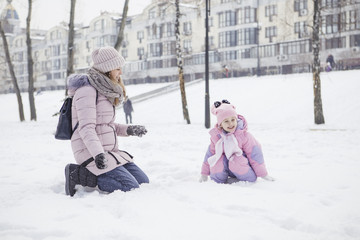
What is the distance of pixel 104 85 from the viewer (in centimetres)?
384

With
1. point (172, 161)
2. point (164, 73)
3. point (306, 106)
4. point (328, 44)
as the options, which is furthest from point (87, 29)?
point (172, 161)

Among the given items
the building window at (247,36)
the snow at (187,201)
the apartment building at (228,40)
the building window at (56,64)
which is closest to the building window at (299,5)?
the apartment building at (228,40)

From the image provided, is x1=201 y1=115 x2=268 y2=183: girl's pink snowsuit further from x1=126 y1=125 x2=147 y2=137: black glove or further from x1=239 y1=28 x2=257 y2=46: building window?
x1=239 y1=28 x2=257 y2=46: building window

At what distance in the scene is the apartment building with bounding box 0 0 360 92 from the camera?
37.8 m

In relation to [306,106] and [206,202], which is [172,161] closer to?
[206,202]

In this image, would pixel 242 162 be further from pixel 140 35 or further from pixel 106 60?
pixel 140 35

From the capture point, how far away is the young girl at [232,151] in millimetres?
4254

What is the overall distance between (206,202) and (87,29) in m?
62.0

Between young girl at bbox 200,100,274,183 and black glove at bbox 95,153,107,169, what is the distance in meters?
1.48

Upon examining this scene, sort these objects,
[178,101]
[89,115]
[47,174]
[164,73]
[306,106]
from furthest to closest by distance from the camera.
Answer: [164,73]
[178,101]
[306,106]
[47,174]
[89,115]

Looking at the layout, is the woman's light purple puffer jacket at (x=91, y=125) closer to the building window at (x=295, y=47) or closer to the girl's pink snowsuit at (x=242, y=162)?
the girl's pink snowsuit at (x=242, y=162)

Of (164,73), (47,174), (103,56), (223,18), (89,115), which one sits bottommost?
(47,174)

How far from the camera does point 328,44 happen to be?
38.4 m

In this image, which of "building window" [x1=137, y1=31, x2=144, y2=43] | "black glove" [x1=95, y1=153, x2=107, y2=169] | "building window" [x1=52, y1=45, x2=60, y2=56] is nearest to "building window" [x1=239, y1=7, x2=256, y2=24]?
"building window" [x1=137, y1=31, x2=144, y2=43]
